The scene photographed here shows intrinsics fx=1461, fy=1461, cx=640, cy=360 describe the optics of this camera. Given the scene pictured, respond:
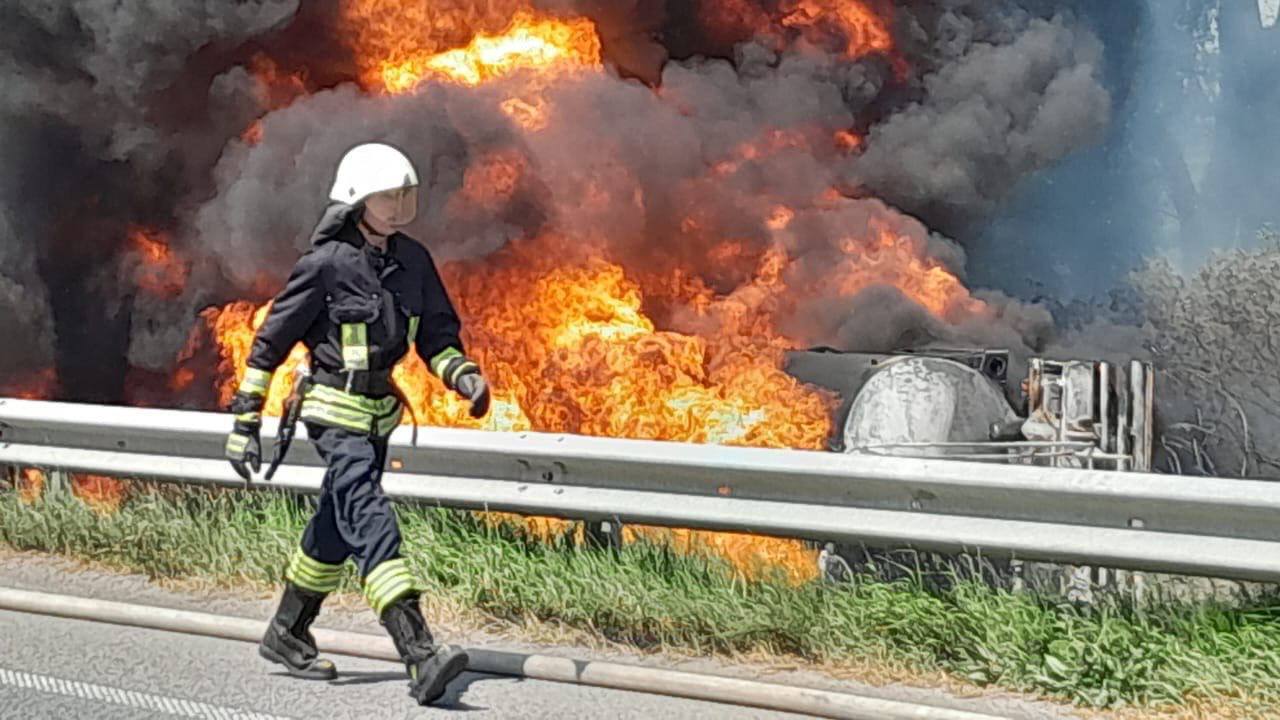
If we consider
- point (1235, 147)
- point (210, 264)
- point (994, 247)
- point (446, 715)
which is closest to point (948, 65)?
point (994, 247)

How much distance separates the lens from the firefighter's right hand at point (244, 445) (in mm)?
4988

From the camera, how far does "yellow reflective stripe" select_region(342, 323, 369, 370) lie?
504 cm

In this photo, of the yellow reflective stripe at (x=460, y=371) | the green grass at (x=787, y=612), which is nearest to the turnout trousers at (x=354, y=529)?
the yellow reflective stripe at (x=460, y=371)

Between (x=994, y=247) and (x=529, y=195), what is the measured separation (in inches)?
155

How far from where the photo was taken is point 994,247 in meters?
12.4

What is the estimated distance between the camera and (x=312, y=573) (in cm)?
516

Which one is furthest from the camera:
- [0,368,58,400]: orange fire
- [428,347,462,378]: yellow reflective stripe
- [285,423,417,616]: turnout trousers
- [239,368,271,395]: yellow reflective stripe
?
[0,368,58,400]: orange fire

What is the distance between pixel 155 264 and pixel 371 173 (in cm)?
853

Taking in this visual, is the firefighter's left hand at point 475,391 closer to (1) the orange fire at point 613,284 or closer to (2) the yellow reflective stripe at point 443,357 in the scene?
(2) the yellow reflective stripe at point 443,357

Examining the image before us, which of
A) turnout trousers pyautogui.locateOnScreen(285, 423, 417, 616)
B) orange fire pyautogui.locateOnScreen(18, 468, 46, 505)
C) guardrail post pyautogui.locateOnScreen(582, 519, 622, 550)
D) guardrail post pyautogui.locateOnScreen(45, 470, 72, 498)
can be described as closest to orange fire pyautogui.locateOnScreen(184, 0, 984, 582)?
orange fire pyautogui.locateOnScreen(18, 468, 46, 505)

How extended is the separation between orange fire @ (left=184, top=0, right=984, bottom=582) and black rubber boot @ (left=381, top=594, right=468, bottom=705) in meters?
5.65

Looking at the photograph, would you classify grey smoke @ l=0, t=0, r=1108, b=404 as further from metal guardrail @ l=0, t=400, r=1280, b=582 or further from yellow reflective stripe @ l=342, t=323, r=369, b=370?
yellow reflective stripe @ l=342, t=323, r=369, b=370

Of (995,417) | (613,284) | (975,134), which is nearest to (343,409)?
(995,417)

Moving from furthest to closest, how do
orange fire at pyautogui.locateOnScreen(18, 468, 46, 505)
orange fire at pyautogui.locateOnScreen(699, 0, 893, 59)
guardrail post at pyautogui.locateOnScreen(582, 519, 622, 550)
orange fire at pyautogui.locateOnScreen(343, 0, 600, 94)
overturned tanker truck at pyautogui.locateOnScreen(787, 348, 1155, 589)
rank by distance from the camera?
1. orange fire at pyautogui.locateOnScreen(699, 0, 893, 59)
2. orange fire at pyautogui.locateOnScreen(343, 0, 600, 94)
3. overturned tanker truck at pyautogui.locateOnScreen(787, 348, 1155, 589)
4. orange fire at pyautogui.locateOnScreen(18, 468, 46, 505)
5. guardrail post at pyautogui.locateOnScreen(582, 519, 622, 550)
